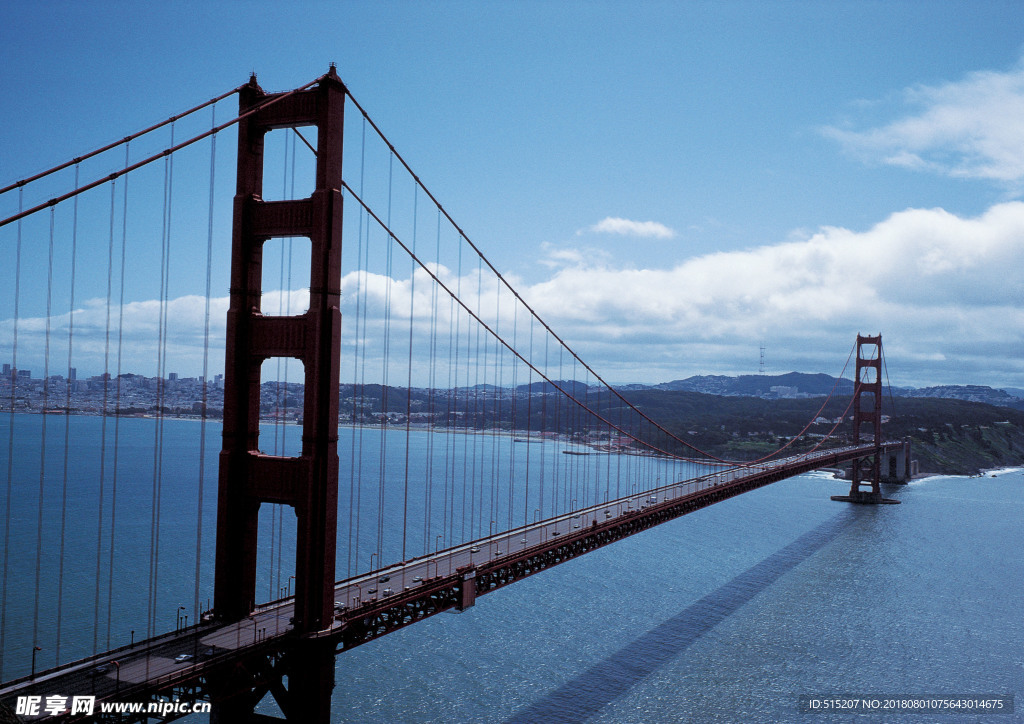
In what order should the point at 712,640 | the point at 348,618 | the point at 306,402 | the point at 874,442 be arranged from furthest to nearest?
1. the point at 874,442
2. the point at 712,640
3. the point at 348,618
4. the point at 306,402

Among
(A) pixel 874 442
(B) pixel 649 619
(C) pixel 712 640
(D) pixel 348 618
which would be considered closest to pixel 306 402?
(D) pixel 348 618

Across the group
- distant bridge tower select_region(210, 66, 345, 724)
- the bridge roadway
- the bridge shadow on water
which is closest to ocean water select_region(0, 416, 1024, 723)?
the bridge shadow on water

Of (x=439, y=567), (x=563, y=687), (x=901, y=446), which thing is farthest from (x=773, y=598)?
(x=901, y=446)

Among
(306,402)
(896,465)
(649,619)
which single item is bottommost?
(649,619)

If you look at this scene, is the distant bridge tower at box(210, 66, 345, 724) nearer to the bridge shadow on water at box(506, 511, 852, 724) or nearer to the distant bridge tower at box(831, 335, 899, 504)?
the bridge shadow on water at box(506, 511, 852, 724)

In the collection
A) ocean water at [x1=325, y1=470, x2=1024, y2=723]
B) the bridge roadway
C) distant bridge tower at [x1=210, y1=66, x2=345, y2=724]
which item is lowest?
ocean water at [x1=325, y1=470, x2=1024, y2=723]

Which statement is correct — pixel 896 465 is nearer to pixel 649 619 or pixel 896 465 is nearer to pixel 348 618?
pixel 649 619

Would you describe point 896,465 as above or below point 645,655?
above
